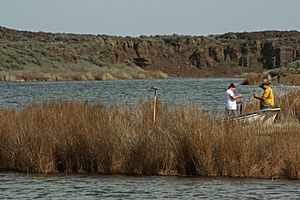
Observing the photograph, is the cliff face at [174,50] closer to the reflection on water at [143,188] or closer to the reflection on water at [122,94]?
the reflection on water at [122,94]

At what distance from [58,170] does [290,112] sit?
967cm

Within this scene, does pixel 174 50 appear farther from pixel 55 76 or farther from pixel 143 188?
pixel 143 188

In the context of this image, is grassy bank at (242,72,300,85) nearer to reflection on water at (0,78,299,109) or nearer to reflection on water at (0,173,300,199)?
reflection on water at (0,78,299,109)

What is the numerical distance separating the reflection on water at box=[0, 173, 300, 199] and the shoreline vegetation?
0.37 metres

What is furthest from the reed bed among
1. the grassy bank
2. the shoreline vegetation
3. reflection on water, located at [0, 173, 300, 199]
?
reflection on water, located at [0, 173, 300, 199]

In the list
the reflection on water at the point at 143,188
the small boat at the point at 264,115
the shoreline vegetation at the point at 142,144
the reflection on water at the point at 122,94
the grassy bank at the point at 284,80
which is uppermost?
Result: the grassy bank at the point at 284,80

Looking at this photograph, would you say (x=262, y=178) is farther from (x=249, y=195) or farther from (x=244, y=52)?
(x=244, y=52)

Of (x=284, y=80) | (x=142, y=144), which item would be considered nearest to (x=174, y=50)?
(x=284, y=80)

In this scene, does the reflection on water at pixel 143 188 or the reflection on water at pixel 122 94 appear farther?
the reflection on water at pixel 122 94

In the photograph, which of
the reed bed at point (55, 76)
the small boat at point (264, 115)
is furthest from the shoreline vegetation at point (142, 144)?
the reed bed at point (55, 76)

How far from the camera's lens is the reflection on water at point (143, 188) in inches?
603

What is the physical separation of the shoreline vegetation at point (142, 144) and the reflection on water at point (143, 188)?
0.37m

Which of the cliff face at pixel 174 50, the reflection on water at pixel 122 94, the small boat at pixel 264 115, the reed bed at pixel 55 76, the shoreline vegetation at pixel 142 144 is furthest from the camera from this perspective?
the cliff face at pixel 174 50

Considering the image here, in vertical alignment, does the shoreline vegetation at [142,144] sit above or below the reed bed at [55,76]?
below
